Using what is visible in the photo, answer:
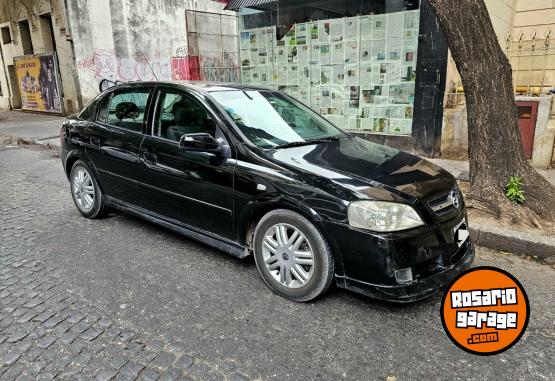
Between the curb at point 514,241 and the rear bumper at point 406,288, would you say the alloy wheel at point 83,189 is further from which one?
the curb at point 514,241

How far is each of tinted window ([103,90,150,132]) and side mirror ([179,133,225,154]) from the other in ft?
3.38

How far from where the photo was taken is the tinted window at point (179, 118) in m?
3.92

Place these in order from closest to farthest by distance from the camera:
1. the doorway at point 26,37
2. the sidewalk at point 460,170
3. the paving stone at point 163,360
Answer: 1. the paving stone at point 163,360
2. the sidewalk at point 460,170
3. the doorway at point 26,37

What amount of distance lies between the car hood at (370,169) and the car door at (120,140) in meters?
1.66

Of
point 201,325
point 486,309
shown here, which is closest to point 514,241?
point 486,309

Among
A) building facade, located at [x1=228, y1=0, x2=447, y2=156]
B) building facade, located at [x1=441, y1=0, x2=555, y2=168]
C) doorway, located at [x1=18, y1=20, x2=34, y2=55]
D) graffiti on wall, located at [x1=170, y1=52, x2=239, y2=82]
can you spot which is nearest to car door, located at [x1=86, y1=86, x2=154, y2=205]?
building facade, located at [x1=228, y1=0, x2=447, y2=156]

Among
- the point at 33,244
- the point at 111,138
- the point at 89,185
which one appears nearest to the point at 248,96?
the point at 111,138

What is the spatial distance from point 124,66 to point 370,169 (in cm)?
1507

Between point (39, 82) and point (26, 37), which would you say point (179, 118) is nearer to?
point (39, 82)

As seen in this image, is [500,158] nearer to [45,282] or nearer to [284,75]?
[45,282]

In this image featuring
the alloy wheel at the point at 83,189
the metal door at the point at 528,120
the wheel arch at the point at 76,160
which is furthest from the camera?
the metal door at the point at 528,120

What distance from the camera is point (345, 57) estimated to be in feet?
28.8

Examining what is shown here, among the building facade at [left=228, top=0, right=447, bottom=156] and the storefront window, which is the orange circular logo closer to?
the building facade at [left=228, top=0, right=447, bottom=156]

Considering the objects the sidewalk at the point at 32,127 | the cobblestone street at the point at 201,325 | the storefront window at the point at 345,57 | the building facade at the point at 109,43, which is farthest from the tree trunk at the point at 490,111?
the sidewalk at the point at 32,127
